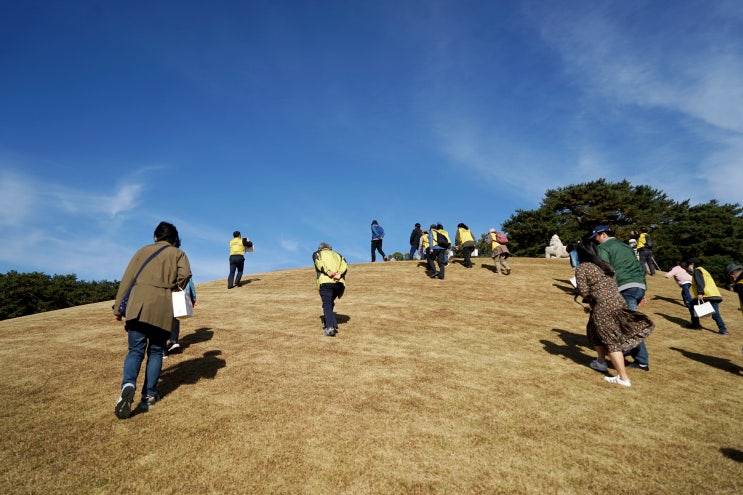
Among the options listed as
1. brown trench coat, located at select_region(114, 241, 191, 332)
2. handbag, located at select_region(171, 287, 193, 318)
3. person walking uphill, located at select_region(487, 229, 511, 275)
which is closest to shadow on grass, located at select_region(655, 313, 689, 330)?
person walking uphill, located at select_region(487, 229, 511, 275)

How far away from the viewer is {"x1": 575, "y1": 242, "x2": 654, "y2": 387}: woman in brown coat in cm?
556

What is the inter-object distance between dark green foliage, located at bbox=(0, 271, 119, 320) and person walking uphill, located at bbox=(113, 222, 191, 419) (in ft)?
160

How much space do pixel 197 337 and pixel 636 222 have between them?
57839mm

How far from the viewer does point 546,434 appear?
3.98 meters

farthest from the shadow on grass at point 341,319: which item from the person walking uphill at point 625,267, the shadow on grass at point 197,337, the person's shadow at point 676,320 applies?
the person's shadow at point 676,320

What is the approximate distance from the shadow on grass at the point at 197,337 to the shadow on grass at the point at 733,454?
835cm

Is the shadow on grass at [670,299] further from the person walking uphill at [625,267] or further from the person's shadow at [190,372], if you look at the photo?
the person's shadow at [190,372]

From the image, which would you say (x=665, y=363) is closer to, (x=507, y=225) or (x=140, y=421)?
(x=140, y=421)

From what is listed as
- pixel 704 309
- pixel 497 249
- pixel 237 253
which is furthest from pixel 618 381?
pixel 237 253

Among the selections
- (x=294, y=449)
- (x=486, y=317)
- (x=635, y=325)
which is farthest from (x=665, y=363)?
(x=294, y=449)

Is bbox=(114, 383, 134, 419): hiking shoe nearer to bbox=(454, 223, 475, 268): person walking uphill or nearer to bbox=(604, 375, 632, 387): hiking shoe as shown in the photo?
bbox=(604, 375, 632, 387): hiking shoe

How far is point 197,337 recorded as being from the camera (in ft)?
26.8

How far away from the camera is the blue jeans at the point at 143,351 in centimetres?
423

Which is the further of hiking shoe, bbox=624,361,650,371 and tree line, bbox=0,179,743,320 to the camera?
tree line, bbox=0,179,743,320
